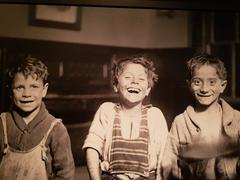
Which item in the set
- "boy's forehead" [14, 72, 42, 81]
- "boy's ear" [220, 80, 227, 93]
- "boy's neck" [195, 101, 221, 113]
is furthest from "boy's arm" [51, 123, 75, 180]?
"boy's ear" [220, 80, 227, 93]

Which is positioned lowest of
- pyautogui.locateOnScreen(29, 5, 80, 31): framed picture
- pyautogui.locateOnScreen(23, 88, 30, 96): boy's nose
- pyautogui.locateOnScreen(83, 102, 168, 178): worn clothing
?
pyautogui.locateOnScreen(83, 102, 168, 178): worn clothing

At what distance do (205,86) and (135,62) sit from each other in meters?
0.29

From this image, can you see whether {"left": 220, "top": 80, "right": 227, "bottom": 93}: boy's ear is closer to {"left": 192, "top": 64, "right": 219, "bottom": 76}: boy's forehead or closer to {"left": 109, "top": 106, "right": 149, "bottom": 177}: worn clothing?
{"left": 192, "top": 64, "right": 219, "bottom": 76}: boy's forehead

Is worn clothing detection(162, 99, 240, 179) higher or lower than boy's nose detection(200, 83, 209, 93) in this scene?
lower

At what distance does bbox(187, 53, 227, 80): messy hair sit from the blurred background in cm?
2

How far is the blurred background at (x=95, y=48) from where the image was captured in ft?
4.64

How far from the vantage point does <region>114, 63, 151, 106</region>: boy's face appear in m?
1.41

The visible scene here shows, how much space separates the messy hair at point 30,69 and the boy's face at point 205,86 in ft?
1.93

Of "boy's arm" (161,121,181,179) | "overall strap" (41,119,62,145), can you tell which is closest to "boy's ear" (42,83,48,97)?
"overall strap" (41,119,62,145)

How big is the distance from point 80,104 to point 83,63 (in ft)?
0.54

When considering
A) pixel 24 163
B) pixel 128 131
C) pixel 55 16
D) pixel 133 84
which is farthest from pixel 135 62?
pixel 24 163

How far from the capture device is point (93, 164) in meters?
1.38

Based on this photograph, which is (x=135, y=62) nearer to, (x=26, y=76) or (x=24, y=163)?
(x=26, y=76)

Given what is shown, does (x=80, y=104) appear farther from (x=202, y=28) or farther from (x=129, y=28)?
(x=202, y=28)
